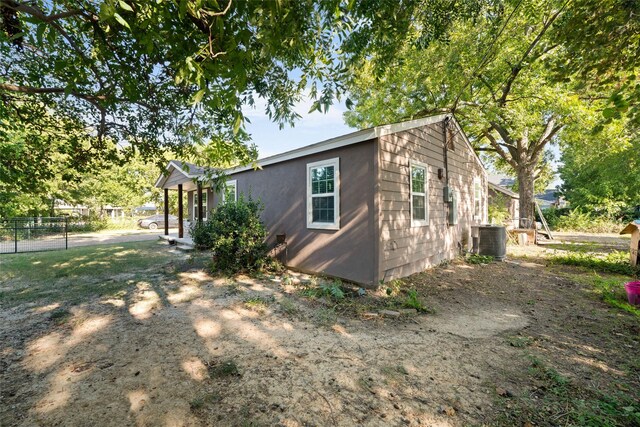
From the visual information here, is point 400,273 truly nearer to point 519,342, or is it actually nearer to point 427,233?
point 427,233

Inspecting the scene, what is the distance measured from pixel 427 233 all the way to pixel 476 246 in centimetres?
336

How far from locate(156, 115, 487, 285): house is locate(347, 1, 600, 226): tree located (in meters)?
2.25

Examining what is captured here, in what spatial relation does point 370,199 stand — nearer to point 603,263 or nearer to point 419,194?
point 419,194

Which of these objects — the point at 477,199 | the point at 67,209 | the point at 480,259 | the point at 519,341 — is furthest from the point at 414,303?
the point at 67,209

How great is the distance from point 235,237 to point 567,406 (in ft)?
19.0

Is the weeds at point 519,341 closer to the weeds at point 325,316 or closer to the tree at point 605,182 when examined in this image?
the weeds at point 325,316

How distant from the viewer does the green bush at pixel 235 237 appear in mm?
6250

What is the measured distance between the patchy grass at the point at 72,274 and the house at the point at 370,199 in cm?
263

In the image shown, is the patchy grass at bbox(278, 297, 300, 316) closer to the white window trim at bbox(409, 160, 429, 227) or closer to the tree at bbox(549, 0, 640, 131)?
the white window trim at bbox(409, 160, 429, 227)

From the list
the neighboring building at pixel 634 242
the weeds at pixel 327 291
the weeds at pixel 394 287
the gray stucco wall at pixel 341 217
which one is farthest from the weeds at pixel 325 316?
the neighboring building at pixel 634 242

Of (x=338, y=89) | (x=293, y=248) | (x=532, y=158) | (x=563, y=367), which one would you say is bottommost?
(x=563, y=367)

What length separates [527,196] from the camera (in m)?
12.3

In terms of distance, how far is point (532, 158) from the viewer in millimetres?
12578

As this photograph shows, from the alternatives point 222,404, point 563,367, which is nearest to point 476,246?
point 563,367
